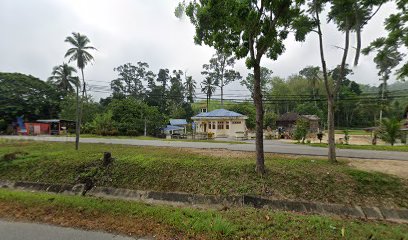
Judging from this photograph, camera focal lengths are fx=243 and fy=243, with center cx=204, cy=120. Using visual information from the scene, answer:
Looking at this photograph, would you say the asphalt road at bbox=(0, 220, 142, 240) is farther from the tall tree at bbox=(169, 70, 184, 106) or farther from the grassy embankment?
the tall tree at bbox=(169, 70, 184, 106)

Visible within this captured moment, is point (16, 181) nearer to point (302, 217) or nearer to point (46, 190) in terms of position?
point (46, 190)

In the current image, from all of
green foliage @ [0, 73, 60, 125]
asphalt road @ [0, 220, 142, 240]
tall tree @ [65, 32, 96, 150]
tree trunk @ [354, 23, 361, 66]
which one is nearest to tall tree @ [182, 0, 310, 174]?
tree trunk @ [354, 23, 361, 66]

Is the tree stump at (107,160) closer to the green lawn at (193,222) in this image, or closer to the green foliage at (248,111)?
the green lawn at (193,222)

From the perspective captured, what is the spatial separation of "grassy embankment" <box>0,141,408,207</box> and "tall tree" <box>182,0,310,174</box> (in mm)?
940

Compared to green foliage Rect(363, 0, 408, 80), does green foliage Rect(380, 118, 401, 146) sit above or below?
below

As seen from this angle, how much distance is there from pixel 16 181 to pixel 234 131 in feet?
96.3

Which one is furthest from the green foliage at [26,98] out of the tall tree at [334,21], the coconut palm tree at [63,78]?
the tall tree at [334,21]

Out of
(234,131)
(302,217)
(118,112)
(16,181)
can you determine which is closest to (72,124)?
(118,112)

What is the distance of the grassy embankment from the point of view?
7191 mm

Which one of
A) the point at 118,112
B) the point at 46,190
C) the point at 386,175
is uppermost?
the point at 118,112

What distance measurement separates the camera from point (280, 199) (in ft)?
23.2

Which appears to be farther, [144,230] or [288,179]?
[288,179]

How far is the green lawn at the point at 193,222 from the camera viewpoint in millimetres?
4715

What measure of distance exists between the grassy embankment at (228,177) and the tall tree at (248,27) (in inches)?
37.0
